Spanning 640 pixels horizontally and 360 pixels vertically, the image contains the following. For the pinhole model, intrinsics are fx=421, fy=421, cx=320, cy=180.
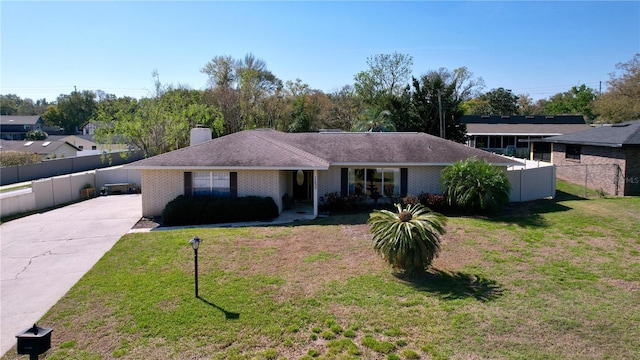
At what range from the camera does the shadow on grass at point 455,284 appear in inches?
355

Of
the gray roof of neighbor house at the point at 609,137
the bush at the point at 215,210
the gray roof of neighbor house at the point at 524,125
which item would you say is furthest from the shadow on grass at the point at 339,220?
the gray roof of neighbor house at the point at 524,125

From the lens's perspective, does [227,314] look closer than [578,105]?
Yes

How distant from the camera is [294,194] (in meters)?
21.2

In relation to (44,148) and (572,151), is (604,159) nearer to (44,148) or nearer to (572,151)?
(572,151)

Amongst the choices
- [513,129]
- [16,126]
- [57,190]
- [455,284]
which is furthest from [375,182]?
[16,126]

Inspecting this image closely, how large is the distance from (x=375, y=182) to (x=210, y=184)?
291 inches

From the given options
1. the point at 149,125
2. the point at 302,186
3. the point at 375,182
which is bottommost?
the point at 302,186

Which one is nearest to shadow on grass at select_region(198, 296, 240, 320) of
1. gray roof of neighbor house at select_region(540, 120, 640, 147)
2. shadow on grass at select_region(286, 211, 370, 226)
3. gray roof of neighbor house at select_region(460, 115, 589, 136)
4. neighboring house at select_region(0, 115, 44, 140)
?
shadow on grass at select_region(286, 211, 370, 226)

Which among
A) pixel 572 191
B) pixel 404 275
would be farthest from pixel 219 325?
pixel 572 191

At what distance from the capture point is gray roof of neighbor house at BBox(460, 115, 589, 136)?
41688 millimetres

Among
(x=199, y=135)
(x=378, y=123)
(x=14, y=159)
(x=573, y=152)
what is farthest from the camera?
(x=378, y=123)

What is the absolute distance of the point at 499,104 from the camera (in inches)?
2655

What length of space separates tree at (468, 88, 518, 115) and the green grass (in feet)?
186

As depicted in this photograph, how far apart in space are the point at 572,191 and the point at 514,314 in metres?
17.8
